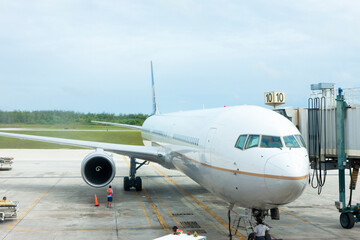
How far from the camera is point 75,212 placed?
53.6ft

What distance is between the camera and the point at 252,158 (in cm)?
987

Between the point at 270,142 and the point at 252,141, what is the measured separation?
1.45ft

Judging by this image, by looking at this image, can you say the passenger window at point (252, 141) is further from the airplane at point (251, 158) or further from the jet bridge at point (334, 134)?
the jet bridge at point (334, 134)

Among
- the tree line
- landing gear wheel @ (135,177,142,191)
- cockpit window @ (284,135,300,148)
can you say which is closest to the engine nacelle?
landing gear wheel @ (135,177,142,191)

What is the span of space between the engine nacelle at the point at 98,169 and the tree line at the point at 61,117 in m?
60.3

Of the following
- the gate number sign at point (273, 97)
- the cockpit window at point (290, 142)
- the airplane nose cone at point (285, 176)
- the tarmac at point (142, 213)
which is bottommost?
the tarmac at point (142, 213)

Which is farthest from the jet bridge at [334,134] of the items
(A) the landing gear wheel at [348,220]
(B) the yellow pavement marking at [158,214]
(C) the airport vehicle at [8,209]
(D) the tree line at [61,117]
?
(D) the tree line at [61,117]

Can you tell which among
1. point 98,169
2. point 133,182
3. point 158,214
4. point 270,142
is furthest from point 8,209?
point 270,142

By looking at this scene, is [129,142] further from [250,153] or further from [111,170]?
[250,153]

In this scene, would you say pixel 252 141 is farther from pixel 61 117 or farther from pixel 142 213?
pixel 61 117

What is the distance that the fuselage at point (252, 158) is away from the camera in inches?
373

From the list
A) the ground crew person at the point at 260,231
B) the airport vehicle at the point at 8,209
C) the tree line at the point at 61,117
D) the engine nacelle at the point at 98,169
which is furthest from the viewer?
the tree line at the point at 61,117

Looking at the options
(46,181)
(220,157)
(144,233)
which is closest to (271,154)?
(220,157)

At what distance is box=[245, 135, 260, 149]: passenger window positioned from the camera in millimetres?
10156
